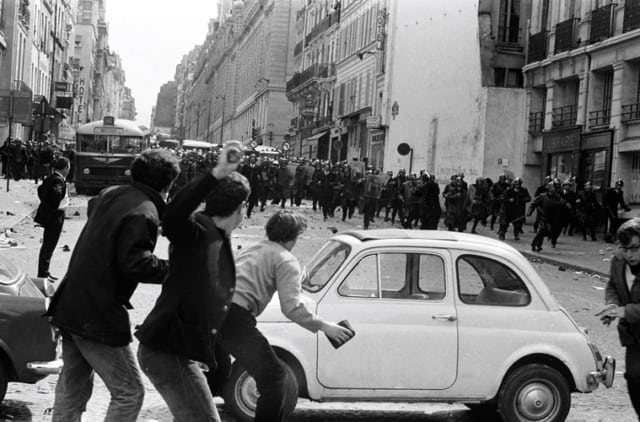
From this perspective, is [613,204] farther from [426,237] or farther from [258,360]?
[258,360]

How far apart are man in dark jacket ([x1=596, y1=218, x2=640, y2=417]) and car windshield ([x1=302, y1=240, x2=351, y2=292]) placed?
6.04ft

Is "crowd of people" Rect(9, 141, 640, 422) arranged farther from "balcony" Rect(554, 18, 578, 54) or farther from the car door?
"balcony" Rect(554, 18, 578, 54)

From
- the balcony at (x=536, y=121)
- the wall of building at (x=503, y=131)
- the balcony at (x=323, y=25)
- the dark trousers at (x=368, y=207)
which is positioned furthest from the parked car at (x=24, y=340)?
the balcony at (x=323, y=25)

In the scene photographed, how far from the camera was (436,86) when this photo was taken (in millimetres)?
44375

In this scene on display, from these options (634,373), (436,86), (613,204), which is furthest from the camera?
(436,86)

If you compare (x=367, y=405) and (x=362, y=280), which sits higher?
(x=362, y=280)

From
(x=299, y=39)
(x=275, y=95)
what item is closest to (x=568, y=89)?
(x=299, y=39)

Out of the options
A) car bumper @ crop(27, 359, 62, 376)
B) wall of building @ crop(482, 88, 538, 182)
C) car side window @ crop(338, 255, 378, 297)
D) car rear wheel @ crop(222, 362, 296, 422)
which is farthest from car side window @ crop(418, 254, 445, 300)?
wall of building @ crop(482, 88, 538, 182)

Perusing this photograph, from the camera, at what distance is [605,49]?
102 feet

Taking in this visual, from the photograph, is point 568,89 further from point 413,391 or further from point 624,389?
point 413,391

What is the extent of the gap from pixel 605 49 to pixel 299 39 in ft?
168

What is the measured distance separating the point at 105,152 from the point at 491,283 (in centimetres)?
2980

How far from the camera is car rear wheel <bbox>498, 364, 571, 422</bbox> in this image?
7.06m

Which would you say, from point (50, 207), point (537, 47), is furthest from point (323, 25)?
point (50, 207)
